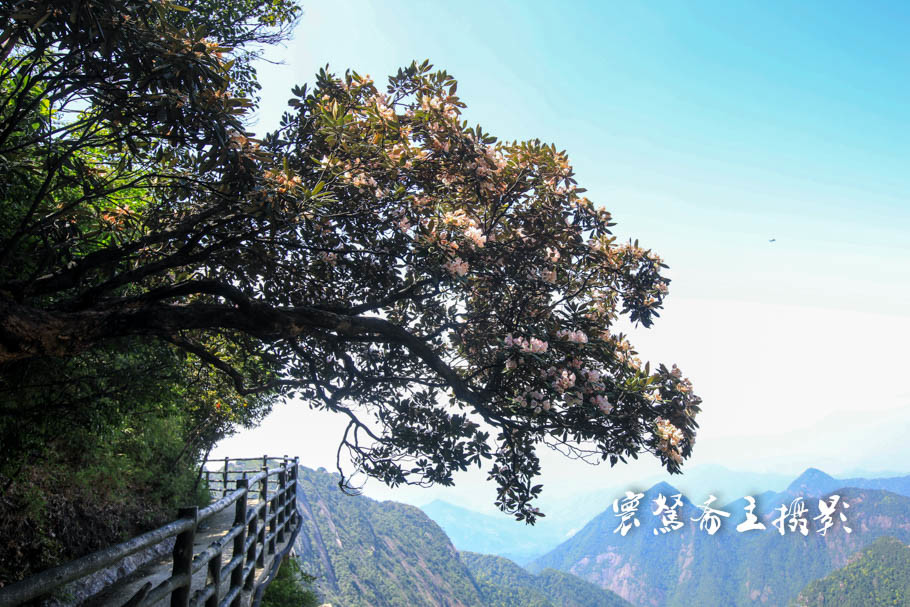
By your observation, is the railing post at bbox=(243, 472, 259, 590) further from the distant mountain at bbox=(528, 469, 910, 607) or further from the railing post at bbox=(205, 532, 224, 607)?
the distant mountain at bbox=(528, 469, 910, 607)

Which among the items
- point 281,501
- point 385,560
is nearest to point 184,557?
point 281,501

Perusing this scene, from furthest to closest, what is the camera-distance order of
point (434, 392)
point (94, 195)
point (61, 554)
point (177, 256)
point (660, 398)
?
1. point (434, 392)
2. point (61, 554)
3. point (660, 398)
4. point (177, 256)
5. point (94, 195)

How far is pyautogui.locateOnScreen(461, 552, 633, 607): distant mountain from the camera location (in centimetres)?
9706

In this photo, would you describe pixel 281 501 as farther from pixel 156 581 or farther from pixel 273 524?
pixel 156 581

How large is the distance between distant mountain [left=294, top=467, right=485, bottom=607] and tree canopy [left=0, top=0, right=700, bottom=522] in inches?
2471

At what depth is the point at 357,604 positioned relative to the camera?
201 feet

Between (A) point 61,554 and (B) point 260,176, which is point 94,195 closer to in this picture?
(B) point 260,176

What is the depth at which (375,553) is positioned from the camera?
258 feet

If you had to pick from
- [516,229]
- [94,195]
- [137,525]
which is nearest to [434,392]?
[516,229]

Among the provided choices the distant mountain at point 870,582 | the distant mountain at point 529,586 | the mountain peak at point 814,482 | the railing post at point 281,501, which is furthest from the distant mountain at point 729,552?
the railing post at point 281,501

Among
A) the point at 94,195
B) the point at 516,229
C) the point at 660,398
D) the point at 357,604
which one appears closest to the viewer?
the point at 94,195

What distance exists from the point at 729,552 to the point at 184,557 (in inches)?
7770

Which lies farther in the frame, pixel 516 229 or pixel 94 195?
pixel 516 229

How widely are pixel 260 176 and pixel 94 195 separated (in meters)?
1.16
